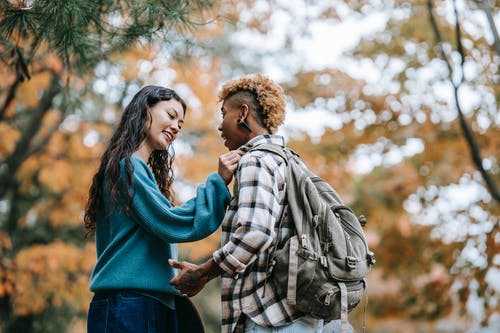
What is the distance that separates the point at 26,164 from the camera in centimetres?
861

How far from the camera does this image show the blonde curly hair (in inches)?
111

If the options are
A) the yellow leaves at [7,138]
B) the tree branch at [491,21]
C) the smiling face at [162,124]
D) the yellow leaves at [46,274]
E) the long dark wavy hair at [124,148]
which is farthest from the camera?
the yellow leaves at [46,274]

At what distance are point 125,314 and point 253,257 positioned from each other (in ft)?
2.14

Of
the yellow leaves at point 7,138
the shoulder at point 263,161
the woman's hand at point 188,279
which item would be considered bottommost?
the woman's hand at point 188,279

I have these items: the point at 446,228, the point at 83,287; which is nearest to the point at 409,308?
the point at 446,228

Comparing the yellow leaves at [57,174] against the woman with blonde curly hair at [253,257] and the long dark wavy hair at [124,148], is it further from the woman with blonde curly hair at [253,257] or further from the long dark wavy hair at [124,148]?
the woman with blonde curly hair at [253,257]

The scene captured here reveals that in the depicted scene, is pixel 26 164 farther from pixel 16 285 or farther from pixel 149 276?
pixel 149 276

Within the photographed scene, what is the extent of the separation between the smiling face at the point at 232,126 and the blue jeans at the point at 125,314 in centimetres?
80

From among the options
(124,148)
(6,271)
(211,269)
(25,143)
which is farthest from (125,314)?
(6,271)

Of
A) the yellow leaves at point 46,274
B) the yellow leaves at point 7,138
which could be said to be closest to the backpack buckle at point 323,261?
the yellow leaves at point 46,274

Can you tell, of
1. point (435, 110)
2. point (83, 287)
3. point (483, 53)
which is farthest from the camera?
point (83, 287)

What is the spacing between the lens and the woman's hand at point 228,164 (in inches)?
109

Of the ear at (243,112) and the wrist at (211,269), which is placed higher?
the ear at (243,112)

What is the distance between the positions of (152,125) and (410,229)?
6079mm
